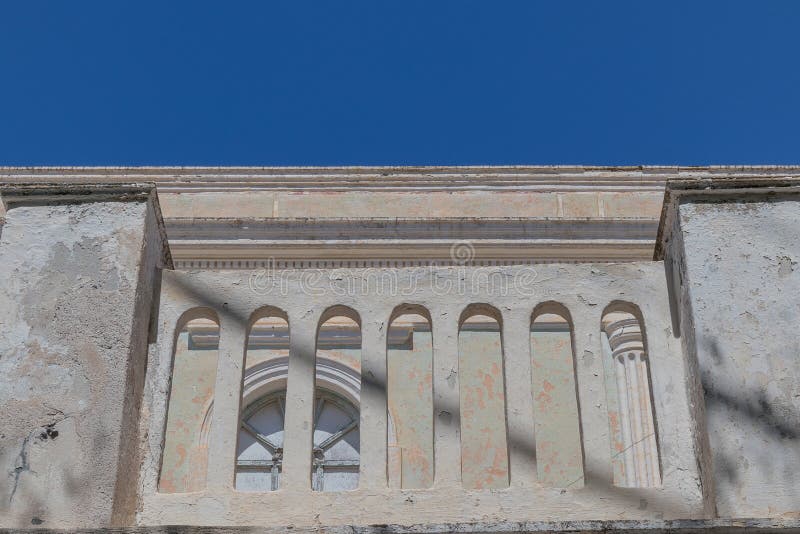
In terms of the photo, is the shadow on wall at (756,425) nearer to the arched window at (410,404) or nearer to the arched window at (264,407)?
the arched window at (410,404)

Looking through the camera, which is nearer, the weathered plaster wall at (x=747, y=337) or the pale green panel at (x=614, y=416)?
the weathered plaster wall at (x=747, y=337)

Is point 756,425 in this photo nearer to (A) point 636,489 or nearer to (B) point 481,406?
(A) point 636,489

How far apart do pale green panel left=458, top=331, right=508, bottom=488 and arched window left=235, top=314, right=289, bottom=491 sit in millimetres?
1720

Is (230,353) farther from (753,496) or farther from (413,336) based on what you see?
(413,336)

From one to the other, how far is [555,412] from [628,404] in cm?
115

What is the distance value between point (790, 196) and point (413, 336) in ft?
23.5

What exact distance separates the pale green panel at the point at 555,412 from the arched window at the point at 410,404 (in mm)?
1012

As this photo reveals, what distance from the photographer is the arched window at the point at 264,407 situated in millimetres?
11492

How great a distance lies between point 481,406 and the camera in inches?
405

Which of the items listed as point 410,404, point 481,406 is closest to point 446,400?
point 481,406

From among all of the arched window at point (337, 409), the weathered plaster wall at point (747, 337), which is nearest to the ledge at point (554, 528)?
the weathered plaster wall at point (747, 337)

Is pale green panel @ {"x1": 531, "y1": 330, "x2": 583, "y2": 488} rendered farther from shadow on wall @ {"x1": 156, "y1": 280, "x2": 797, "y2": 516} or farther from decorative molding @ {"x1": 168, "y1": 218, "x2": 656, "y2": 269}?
shadow on wall @ {"x1": 156, "y1": 280, "x2": 797, "y2": 516}

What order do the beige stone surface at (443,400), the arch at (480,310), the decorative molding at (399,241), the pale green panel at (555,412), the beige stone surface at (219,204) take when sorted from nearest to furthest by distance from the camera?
1. the beige stone surface at (443,400)
2. the arch at (480,310)
3. the pale green panel at (555,412)
4. the decorative molding at (399,241)
5. the beige stone surface at (219,204)

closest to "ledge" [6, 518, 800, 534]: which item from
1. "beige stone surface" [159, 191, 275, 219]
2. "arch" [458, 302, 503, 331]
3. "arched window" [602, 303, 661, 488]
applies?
"arch" [458, 302, 503, 331]
